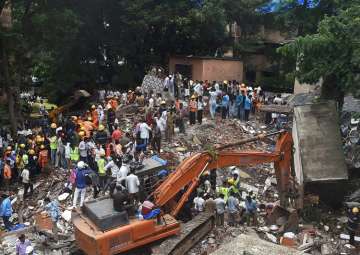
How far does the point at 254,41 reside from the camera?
113ft

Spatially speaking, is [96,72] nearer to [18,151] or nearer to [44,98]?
[44,98]

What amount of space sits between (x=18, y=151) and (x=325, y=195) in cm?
1059

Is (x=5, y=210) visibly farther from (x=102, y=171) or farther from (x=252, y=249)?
(x=252, y=249)

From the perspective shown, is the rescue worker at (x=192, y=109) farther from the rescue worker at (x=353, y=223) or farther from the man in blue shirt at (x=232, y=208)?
the rescue worker at (x=353, y=223)

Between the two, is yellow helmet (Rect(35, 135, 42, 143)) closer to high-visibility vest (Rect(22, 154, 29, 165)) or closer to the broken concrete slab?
high-visibility vest (Rect(22, 154, 29, 165))

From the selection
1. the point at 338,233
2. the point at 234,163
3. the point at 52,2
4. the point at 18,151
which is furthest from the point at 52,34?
the point at 338,233

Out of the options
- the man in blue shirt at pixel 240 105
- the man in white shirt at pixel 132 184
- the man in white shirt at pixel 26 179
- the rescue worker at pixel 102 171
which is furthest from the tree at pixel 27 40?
the man in white shirt at pixel 132 184

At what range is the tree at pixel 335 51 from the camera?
54.1 feet

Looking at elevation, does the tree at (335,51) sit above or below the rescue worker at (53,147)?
above

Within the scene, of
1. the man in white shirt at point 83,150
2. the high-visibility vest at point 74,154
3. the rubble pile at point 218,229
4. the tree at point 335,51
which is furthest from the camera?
the high-visibility vest at point 74,154

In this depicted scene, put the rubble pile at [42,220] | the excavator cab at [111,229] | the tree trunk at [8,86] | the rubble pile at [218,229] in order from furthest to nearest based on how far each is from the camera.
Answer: the tree trunk at [8,86] < the rubble pile at [218,229] < the rubble pile at [42,220] < the excavator cab at [111,229]

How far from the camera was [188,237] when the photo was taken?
12539mm

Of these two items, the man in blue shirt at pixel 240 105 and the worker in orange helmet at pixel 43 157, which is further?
the man in blue shirt at pixel 240 105

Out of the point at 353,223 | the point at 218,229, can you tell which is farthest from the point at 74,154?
the point at 353,223
